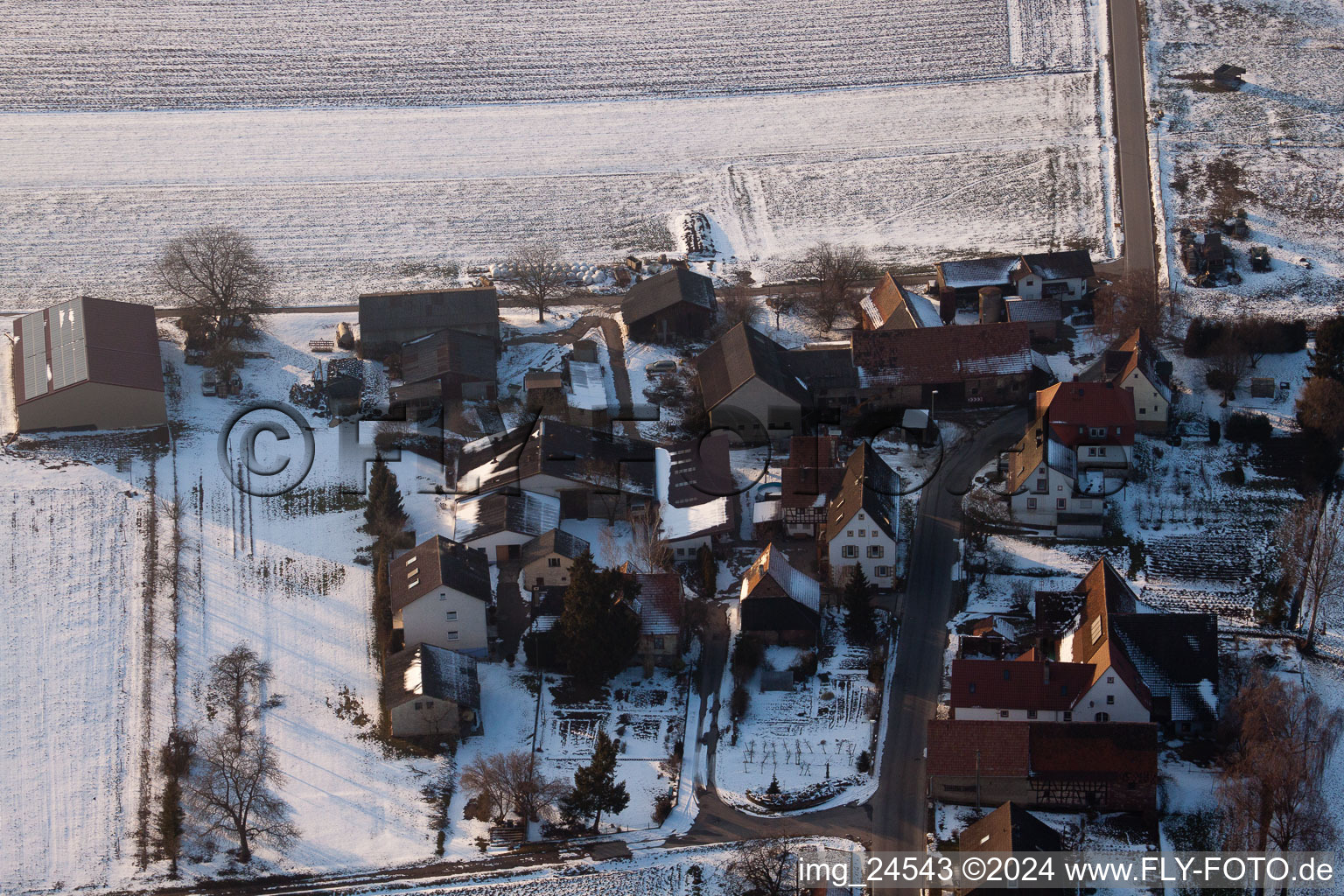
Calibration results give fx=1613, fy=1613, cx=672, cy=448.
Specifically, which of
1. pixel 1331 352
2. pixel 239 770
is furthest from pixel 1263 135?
pixel 239 770

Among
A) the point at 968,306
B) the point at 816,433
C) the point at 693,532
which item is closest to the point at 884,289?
the point at 968,306

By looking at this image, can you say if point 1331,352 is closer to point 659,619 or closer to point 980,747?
point 980,747

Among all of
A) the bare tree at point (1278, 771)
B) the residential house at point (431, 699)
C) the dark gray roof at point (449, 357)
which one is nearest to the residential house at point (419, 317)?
the dark gray roof at point (449, 357)

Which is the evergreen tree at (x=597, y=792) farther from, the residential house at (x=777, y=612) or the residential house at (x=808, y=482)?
the residential house at (x=808, y=482)

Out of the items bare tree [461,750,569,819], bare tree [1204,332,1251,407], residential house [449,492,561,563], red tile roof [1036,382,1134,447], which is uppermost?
bare tree [1204,332,1251,407]

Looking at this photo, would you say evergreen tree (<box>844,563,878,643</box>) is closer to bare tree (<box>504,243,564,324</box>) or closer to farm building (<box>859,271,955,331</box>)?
farm building (<box>859,271,955,331</box>)

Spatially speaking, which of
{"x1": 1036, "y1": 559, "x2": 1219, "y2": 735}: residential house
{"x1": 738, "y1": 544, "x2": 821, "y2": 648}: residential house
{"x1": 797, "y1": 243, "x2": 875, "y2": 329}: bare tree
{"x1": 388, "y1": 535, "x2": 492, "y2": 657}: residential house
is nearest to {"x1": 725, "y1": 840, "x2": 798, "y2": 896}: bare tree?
{"x1": 738, "y1": 544, "x2": 821, "y2": 648}: residential house
